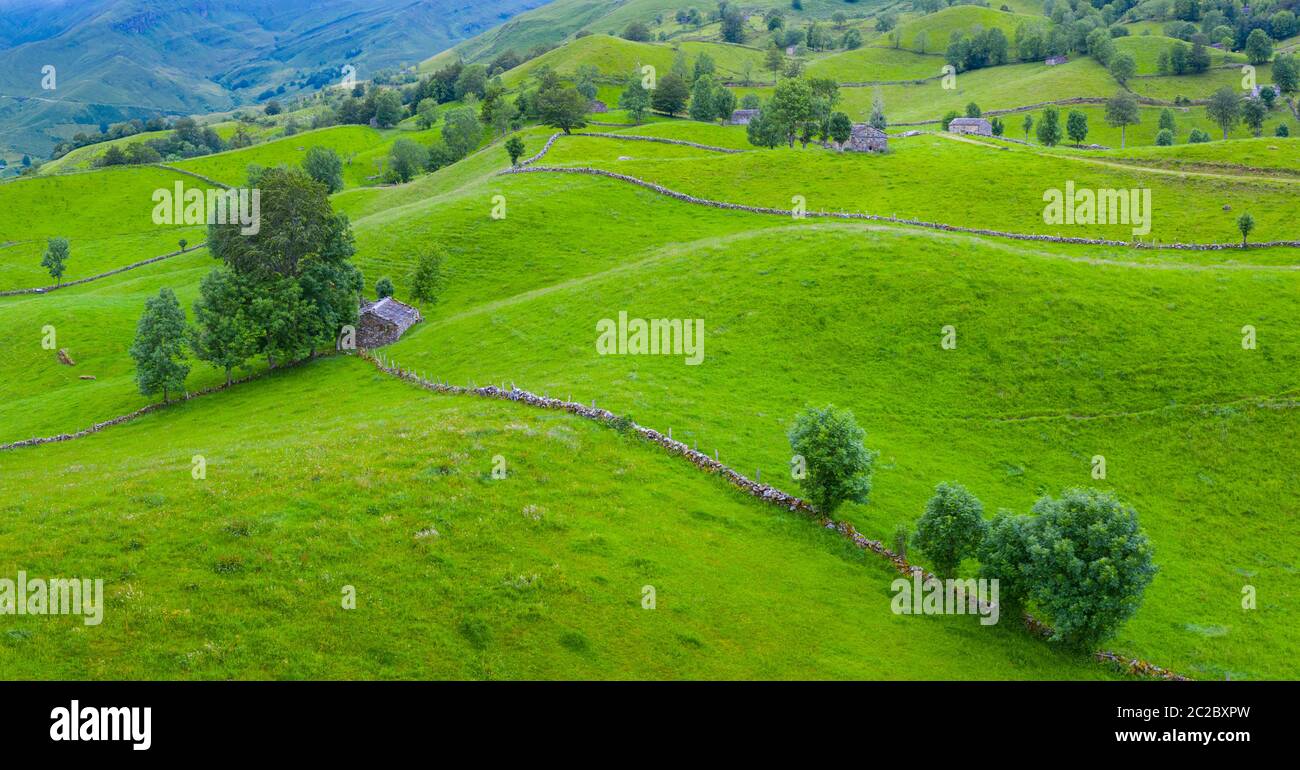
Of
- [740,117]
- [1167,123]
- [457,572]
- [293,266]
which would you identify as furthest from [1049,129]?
[457,572]

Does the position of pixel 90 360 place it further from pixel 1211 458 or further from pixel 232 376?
pixel 1211 458

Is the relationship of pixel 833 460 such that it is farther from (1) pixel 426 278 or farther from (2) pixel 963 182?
(2) pixel 963 182

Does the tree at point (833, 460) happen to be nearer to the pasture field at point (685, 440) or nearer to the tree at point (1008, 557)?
the pasture field at point (685, 440)

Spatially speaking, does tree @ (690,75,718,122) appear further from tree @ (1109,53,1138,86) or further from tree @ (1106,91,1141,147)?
tree @ (1109,53,1138,86)

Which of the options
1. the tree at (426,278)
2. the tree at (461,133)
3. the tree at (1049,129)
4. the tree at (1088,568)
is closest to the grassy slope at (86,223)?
the tree at (461,133)

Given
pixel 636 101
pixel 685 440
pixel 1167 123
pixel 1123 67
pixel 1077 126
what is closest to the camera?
pixel 685 440

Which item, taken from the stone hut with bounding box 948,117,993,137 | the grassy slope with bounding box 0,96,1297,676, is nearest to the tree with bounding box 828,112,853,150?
the grassy slope with bounding box 0,96,1297,676
